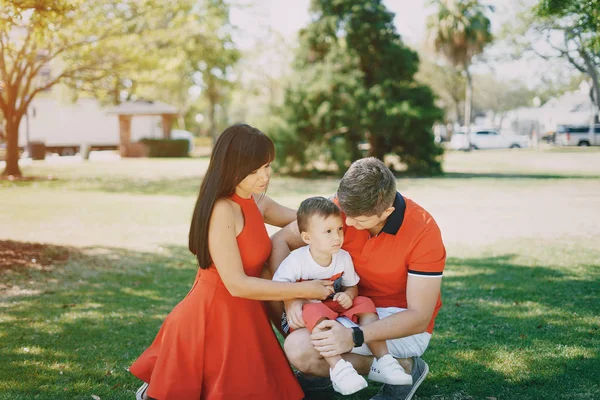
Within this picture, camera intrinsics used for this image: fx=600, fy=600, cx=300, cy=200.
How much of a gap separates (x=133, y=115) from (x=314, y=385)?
136 feet

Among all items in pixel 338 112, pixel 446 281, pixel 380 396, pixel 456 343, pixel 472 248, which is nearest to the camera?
pixel 380 396

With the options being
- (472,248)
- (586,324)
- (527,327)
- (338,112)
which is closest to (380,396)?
(527,327)

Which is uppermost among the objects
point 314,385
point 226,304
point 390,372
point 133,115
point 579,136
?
point 133,115

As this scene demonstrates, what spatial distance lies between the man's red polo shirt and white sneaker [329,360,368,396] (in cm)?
57

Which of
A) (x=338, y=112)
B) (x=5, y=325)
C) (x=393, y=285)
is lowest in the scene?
(x=5, y=325)

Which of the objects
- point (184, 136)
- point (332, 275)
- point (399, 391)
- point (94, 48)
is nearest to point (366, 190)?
point (332, 275)

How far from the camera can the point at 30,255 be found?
8.72m

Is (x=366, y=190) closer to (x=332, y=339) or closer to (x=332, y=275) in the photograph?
(x=332, y=275)

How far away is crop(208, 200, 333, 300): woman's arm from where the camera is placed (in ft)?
10.4

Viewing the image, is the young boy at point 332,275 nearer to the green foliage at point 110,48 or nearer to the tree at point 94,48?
the green foliage at point 110,48

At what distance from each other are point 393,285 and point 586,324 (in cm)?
280

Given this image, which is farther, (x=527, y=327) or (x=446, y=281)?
(x=446, y=281)

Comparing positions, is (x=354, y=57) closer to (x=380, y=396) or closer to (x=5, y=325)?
(x=5, y=325)

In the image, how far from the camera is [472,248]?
30.4 feet
